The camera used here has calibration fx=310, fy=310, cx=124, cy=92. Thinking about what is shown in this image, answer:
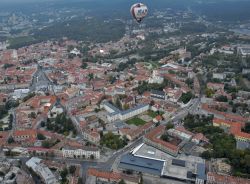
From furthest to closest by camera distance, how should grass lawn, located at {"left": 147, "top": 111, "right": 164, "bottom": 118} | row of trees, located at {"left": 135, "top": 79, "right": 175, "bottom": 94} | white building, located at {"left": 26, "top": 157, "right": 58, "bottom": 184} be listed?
row of trees, located at {"left": 135, "top": 79, "right": 175, "bottom": 94} < grass lawn, located at {"left": 147, "top": 111, "right": 164, "bottom": 118} < white building, located at {"left": 26, "top": 157, "right": 58, "bottom": 184}

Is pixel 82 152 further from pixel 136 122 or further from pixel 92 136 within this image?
pixel 136 122

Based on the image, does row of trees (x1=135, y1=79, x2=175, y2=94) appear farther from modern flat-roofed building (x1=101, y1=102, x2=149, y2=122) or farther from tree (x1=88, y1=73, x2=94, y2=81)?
tree (x1=88, y1=73, x2=94, y2=81)

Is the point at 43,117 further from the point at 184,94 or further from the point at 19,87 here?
the point at 184,94

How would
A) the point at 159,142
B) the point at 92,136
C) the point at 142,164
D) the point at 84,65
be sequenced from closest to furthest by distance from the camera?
1. the point at 142,164
2. the point at 159,142
3. the point at 92,136
4. the point at 84,65

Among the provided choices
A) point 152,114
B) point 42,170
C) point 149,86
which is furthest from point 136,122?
point 42,170

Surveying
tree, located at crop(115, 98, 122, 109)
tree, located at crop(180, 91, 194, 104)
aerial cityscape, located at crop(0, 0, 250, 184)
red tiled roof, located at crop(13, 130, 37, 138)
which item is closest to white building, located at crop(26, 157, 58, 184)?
aerial cityscape, located at crop(0, 0, 250, 184)

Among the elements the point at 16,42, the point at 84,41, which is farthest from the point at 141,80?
the point at 16,42
